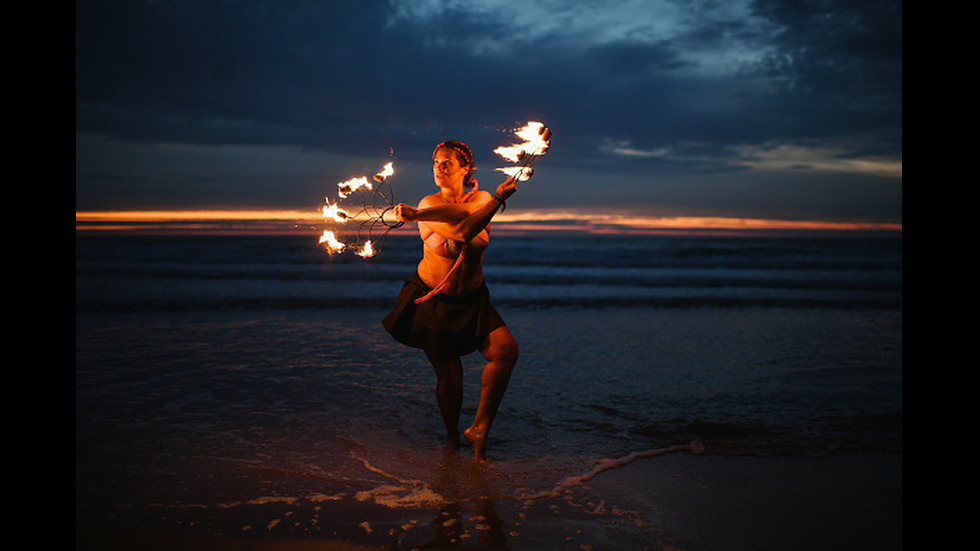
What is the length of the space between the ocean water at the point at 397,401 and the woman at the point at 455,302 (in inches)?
27.3

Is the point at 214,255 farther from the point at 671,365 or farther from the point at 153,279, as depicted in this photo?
the point at 671,365

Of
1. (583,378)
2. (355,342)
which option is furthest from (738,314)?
(355,342)

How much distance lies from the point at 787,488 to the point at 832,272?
73.1 feet

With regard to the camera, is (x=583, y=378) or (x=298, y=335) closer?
(x=583, y=378)

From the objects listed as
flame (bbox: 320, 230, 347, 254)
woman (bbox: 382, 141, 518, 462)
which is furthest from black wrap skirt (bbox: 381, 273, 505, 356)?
flame (bbox: 320, 230, 347, 254)

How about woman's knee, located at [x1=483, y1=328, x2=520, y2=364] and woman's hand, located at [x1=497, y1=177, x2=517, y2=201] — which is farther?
woman's knee, located at [x1=483, y1=328, x2=520, y2=364]

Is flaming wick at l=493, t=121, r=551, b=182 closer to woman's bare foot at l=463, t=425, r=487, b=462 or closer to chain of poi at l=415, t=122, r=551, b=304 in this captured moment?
chain of poi at l=415, t=122, r=551, b=304

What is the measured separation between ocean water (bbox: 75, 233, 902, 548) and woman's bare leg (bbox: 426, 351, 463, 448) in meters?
0.23

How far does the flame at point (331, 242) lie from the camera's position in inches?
151

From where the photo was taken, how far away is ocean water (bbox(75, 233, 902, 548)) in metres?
4.00

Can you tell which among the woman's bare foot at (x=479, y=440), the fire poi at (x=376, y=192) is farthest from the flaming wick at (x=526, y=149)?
the woman's bare foot at (x=479, y=440)

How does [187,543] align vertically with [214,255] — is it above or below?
below

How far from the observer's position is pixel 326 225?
13.1 ft

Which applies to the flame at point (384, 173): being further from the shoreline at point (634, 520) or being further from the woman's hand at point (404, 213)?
the shoreline at point (634, 520)
